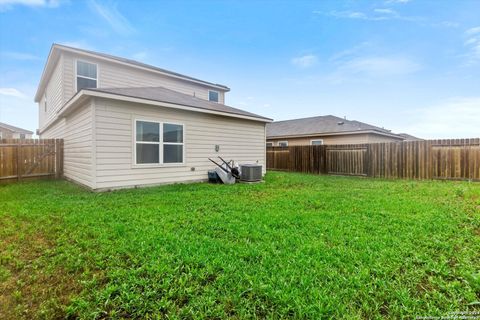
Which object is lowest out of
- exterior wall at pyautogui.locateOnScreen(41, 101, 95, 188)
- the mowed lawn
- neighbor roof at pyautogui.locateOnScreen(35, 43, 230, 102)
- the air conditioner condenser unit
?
the mowed lawn

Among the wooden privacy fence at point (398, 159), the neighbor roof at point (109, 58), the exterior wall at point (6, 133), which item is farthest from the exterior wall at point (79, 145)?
the exterior wall at point (6, 133)

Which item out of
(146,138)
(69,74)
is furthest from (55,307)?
(69,74)

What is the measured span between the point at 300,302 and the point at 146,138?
266 inches

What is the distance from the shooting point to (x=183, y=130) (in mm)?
8078

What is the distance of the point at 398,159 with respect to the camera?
32.7 ft

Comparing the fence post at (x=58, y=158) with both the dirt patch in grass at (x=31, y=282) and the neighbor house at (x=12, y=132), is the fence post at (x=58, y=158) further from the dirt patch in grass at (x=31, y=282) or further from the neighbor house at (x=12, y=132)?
the neighbor house at (x=12, y=132)

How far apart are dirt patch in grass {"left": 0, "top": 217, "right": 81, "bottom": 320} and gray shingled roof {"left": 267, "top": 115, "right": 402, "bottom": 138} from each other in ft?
54.1

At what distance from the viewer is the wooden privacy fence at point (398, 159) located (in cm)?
841

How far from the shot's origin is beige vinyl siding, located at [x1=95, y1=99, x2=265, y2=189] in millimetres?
6430

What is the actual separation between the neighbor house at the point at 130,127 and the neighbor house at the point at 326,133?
769 centimetres

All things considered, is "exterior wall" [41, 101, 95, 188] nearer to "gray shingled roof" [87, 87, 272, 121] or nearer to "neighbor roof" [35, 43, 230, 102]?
"gray shingled roof" [87, 87, 272, 121]

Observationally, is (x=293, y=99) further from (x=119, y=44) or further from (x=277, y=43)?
(x=119, y=44)

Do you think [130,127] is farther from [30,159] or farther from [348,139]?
[348,139]

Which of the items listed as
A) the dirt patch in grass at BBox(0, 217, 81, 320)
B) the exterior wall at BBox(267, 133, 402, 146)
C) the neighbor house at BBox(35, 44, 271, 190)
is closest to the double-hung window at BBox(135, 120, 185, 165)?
the neighbor house at BBox(35, 44, 271, 190)
